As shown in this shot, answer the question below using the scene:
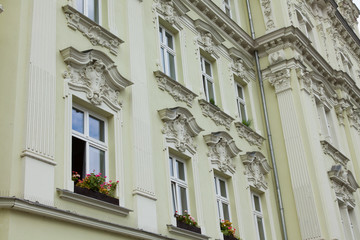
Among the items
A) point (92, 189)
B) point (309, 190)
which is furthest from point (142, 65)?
point (309, 190)

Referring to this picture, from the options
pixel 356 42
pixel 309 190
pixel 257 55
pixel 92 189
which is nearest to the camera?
pixel 92 189

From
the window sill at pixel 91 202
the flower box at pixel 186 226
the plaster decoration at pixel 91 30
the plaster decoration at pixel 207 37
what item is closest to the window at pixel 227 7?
the plaster decoration at pixel 207 37

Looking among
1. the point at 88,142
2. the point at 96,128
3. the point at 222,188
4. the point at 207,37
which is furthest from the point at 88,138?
the point at 207,37

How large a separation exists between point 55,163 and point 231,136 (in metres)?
7.22

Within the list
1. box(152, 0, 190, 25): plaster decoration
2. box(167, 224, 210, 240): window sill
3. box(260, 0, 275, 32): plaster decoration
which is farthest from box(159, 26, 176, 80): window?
box(260, 0, 275, 32): plaster decoration

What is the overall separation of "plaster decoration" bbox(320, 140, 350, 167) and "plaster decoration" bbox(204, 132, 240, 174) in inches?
195

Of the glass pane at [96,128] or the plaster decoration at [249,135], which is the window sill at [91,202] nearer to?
the glass pane at [96,128]

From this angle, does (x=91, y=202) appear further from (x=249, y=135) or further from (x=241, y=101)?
(x=241, y=101)

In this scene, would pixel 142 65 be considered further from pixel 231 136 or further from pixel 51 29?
pixel 231 136

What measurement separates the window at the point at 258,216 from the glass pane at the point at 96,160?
6.36 metres

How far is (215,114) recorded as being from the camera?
15078 mm

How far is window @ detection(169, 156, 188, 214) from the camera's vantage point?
12195 mm

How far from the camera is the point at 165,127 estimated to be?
490 inches

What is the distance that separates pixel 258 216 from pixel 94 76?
734 centimetres
